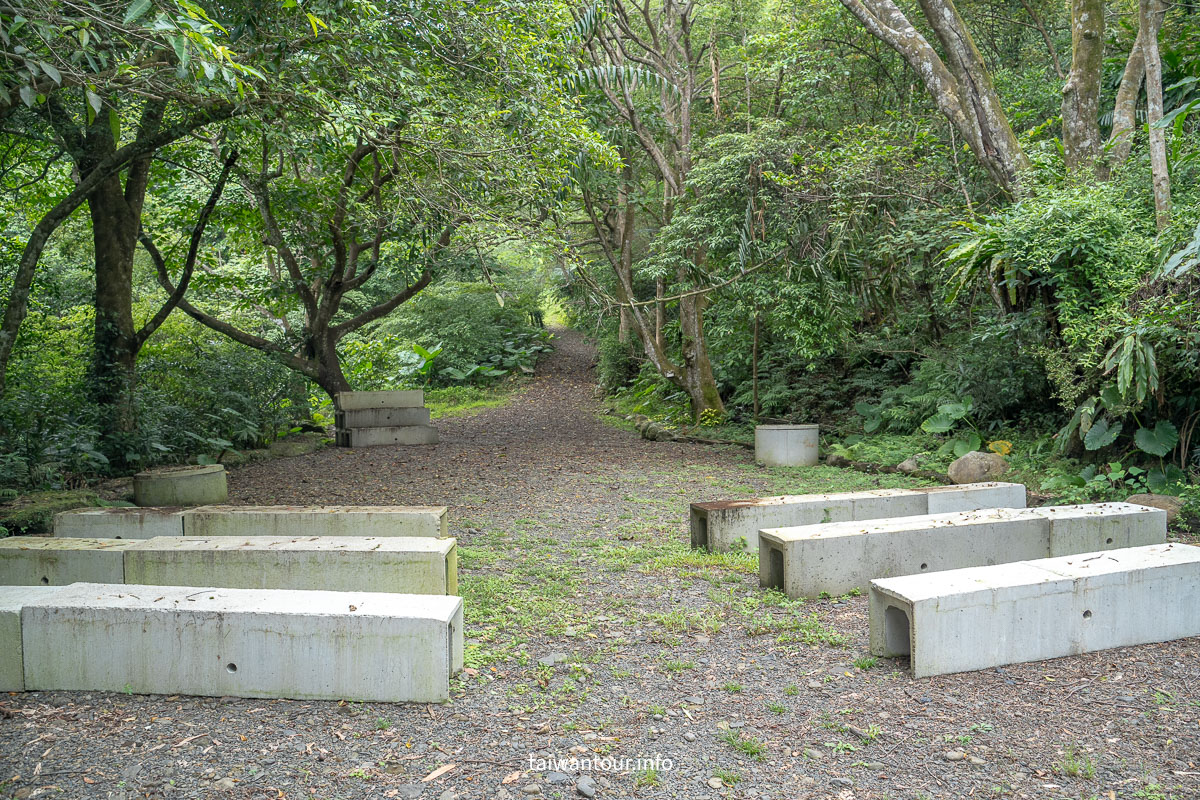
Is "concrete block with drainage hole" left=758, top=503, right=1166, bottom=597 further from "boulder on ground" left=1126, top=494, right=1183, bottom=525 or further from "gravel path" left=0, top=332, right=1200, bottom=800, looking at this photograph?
"boulder on ground" left=1126, top=494, right=1183, bottom=525

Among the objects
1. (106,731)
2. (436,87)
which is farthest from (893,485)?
(106,731)

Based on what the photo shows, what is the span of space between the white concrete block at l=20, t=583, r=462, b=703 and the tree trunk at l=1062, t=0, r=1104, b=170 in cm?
749

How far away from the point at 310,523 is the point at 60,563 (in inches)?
54.6

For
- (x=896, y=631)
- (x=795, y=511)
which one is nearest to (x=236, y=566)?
(x=896, y=631)

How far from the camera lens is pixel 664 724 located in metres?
3.05

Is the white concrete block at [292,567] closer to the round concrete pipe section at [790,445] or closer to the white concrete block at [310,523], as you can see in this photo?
the white concrete block at [310,523]

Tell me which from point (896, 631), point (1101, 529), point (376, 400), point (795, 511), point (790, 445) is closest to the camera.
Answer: point (896, 631)

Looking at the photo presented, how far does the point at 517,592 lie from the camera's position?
4.79 meters

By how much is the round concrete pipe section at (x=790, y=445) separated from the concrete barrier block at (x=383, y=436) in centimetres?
525

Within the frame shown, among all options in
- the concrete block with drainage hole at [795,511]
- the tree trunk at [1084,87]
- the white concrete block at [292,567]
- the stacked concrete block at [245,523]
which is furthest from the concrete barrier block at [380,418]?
the tree trunk at [1084,87]

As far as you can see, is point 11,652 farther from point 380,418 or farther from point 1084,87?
point 1084,87

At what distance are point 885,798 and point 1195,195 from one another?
610cm

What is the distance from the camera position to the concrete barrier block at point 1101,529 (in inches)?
191

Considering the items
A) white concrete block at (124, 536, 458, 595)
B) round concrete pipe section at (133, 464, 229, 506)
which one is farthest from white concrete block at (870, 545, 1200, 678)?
round concrete pipe section at (133, 464, 229, 506)
